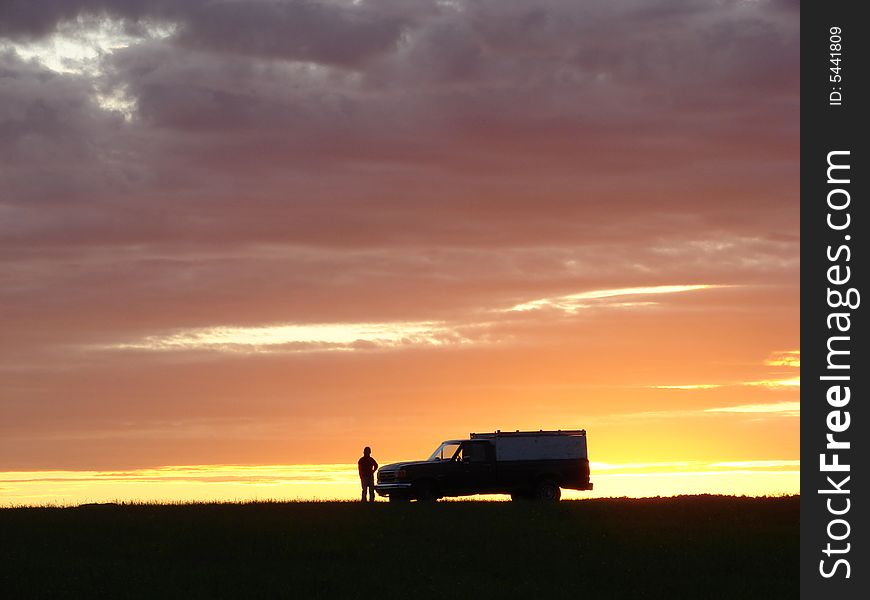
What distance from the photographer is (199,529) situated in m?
39.1

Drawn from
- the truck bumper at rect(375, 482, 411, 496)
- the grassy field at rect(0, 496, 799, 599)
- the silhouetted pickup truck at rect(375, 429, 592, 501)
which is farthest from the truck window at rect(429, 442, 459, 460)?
the grassy field at rect(0, 496, 799, 599)

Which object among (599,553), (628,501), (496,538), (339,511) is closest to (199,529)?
(339,511)

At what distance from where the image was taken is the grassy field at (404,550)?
30.9 metres

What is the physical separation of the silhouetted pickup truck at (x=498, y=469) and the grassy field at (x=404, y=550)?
2.44m

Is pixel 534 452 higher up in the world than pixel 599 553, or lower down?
higher up

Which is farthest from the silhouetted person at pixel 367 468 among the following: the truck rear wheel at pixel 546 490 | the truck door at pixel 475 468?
the truck rear wheel at pixel 546 490

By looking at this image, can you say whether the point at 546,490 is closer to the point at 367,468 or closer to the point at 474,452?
the point at 474,452

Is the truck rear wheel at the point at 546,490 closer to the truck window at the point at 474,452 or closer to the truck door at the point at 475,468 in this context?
the truck door at the point at 475,468

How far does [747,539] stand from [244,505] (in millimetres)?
17881

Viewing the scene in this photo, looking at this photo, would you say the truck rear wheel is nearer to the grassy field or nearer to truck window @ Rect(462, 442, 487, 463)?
truck window @ Rect(462, 442, 487, 463)

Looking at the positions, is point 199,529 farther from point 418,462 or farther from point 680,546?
point 680,546

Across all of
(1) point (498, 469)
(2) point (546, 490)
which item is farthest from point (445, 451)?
(2) point (546, 490)

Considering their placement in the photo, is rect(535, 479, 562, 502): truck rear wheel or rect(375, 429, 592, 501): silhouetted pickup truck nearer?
rect(375, 429, 592, 501): silhouetted pickup truck

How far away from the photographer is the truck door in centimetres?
4644
